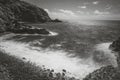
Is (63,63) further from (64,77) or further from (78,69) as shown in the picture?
(64,77)

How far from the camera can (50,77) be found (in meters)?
15.0

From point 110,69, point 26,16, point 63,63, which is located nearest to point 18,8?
point 26,16

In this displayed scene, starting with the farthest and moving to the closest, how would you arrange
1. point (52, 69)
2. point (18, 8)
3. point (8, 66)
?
1. point (18, 8)
2. point (52, 69)
3. point (8, 66)

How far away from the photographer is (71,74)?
648 inches

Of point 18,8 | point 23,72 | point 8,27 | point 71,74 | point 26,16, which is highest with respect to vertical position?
point 18,8

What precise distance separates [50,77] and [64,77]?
83.4 inches

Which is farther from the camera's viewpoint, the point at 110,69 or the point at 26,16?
the point at 26,16

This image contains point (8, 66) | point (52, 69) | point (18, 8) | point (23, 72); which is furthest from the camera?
point (18, 8)

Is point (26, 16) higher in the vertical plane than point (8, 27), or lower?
higher

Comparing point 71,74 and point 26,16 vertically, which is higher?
point 26,16

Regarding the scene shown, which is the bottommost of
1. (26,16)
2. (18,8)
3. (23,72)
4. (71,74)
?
(71,74)

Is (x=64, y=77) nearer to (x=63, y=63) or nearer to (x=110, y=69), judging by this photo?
(x=63, y=63)

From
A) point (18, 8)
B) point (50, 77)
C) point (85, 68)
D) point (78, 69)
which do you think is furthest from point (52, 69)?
point (18, 8)

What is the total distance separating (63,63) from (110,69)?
8.63 meters
